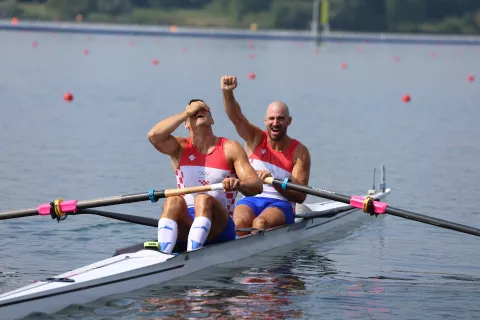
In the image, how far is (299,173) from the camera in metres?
11.2

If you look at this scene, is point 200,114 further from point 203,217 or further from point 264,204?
point 264,204

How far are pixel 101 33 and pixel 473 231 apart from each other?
60264 millimetres

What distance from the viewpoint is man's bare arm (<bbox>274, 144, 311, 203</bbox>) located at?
36.7 feet

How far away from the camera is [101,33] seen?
68812mm

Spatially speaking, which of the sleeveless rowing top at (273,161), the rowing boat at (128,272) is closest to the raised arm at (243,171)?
the rowing boat at (128,272)

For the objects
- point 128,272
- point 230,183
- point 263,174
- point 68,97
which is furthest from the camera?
point 68,97

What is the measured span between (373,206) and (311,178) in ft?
20.3

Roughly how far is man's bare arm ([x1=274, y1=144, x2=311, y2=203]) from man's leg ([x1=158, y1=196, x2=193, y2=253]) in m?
1.57

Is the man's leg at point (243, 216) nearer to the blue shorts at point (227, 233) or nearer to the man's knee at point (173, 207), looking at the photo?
the blue shorts at point (227, 233)

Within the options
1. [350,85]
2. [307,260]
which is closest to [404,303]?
[307,260]

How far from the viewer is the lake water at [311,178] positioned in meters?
9.62

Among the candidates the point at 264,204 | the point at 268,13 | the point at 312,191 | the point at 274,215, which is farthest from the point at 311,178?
the point at 268,13

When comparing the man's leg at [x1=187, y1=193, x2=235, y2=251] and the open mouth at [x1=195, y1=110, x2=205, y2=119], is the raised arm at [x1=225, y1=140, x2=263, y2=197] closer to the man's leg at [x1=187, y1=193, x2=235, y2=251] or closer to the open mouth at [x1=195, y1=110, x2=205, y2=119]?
the man's leg at [x1=187, y1=193, x2=235, y2=251]

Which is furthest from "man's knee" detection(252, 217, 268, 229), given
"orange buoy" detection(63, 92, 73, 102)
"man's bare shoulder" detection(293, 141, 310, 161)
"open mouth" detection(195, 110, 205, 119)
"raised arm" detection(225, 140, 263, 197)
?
"orange buoy" detection(63, 92, 73, 102)
